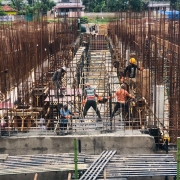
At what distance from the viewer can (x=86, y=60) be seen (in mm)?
20828

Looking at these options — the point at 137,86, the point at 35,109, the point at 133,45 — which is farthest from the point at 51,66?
the point at 35,109

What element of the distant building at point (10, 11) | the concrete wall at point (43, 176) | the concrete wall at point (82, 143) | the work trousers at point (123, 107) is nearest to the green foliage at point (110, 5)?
the distant building at point (10, 11)

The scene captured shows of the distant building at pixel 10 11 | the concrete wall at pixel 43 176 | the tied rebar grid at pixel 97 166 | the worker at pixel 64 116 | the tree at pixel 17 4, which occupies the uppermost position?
the tree at pixel 17 4

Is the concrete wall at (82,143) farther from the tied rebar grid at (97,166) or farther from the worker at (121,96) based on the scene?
the worker at (121,96)

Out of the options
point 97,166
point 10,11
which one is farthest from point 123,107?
point 10,11

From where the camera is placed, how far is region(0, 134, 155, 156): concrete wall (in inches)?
347

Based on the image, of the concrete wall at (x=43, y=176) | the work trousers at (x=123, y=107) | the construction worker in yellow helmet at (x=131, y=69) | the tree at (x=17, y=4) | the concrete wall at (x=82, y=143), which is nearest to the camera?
the concrete wall at (x=43, y=176)

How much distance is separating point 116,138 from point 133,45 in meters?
11.7

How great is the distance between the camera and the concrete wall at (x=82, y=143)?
28.9 ft

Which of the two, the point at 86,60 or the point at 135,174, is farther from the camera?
the point at 86,60

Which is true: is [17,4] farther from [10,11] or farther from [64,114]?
[64,114]

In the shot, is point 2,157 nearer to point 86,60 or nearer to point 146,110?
point 146,110

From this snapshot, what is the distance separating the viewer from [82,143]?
351 inches

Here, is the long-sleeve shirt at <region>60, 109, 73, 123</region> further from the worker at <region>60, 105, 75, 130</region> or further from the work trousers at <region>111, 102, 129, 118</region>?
the work trousers at <region>111, 102, 129, 118</region>
